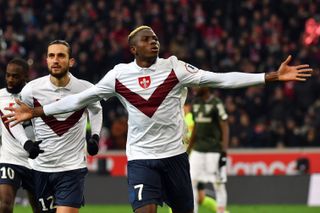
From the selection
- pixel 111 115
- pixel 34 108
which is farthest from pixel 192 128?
Answer: pixel 111 115

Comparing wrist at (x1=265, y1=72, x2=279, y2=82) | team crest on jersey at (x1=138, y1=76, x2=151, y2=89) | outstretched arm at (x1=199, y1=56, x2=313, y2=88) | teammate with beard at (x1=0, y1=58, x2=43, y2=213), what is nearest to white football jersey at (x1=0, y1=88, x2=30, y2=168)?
teammate with beard at (x1=0, y1=58, x2=43, y2=213)

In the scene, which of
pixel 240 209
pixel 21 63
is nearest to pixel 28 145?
pixel 21 63

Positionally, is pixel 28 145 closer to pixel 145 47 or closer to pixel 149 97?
pixel 149 97

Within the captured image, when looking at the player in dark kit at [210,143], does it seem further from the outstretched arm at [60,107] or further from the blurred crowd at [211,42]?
the blurred crowd at [211,42]

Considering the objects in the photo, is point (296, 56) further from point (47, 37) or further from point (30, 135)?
point (30, 135)

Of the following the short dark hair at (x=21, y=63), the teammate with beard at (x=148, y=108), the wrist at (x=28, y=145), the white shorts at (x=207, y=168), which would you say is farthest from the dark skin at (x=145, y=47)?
the white shorts at (x=207, y=168)

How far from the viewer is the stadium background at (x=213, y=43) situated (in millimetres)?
23062

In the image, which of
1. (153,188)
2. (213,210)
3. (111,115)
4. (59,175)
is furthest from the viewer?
(111,115)

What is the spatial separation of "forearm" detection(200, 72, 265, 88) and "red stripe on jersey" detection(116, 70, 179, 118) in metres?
0.31

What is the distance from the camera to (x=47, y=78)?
33.4ft

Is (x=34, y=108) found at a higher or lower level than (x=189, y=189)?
higher

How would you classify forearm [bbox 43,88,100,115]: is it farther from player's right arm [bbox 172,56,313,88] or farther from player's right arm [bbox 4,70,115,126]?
player's right arm [bbox 172,56,313,88]

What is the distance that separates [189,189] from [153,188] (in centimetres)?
46

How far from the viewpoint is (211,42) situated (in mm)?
25812
